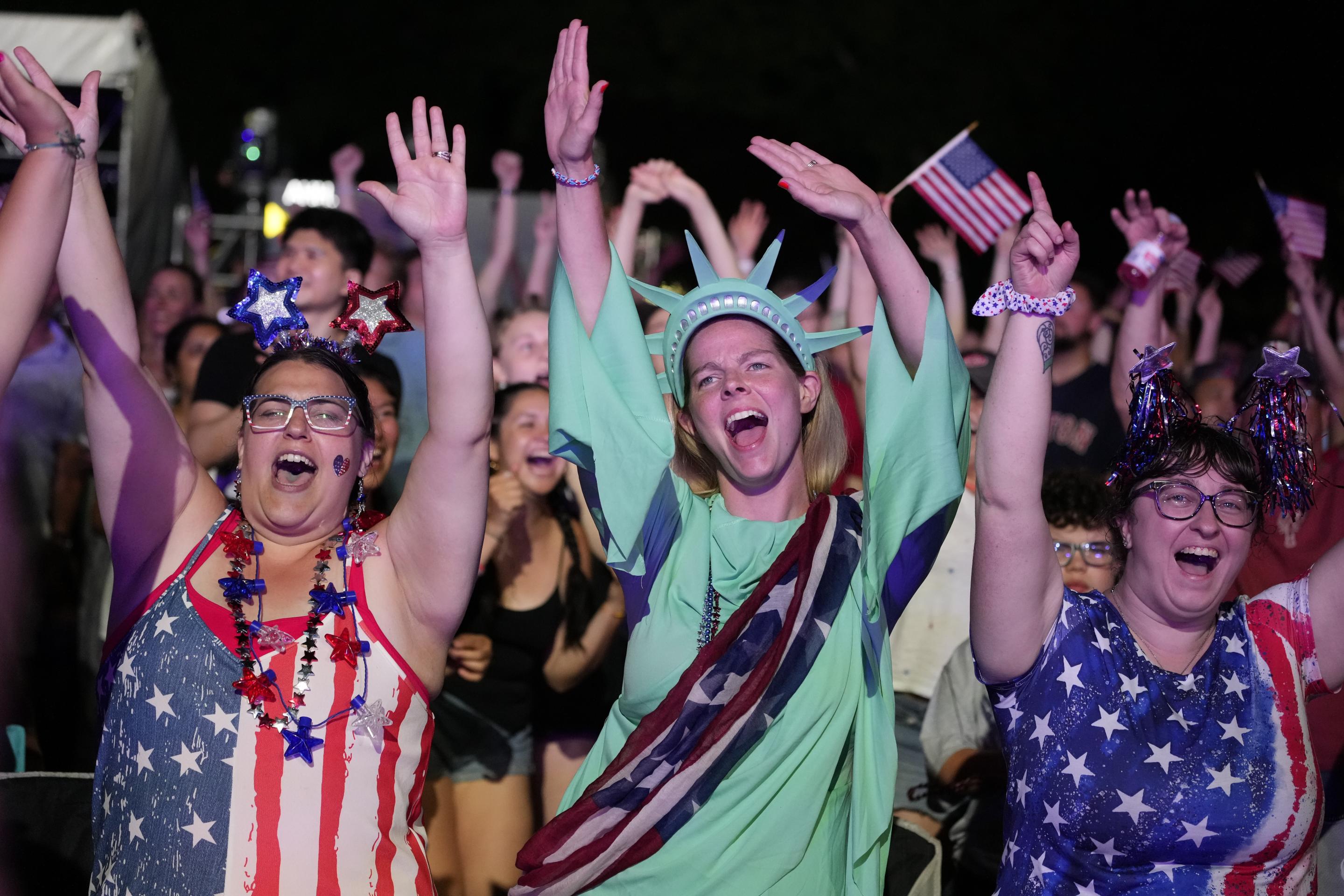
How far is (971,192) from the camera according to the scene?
19.8 feet

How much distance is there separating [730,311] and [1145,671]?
1.14 meters

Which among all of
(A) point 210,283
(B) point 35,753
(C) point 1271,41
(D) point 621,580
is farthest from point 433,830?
(C) point 1271,41

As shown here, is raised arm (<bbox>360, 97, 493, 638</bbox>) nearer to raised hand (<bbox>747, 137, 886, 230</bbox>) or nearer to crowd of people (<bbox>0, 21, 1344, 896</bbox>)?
crowd of people (<bbox>0, 21, 1344, 896</bbox>)

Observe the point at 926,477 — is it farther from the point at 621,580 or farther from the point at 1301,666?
the point at 1301,666

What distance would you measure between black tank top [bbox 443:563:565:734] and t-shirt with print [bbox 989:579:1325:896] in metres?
1.82

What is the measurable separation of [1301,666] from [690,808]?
4.22 feet

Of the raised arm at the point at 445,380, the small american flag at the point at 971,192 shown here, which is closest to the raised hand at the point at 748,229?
the small american flag at the point at 971,192

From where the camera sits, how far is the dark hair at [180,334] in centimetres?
562

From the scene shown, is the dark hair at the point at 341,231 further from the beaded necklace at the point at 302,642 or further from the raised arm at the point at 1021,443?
the raised arm at the point at 1021,443

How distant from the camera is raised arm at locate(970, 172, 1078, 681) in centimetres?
248

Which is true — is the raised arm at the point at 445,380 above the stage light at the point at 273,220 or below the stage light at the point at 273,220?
below

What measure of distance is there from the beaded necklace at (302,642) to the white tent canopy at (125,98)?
19.0ft

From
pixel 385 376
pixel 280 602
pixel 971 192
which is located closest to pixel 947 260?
pixel 971 192

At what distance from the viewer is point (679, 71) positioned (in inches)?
687
